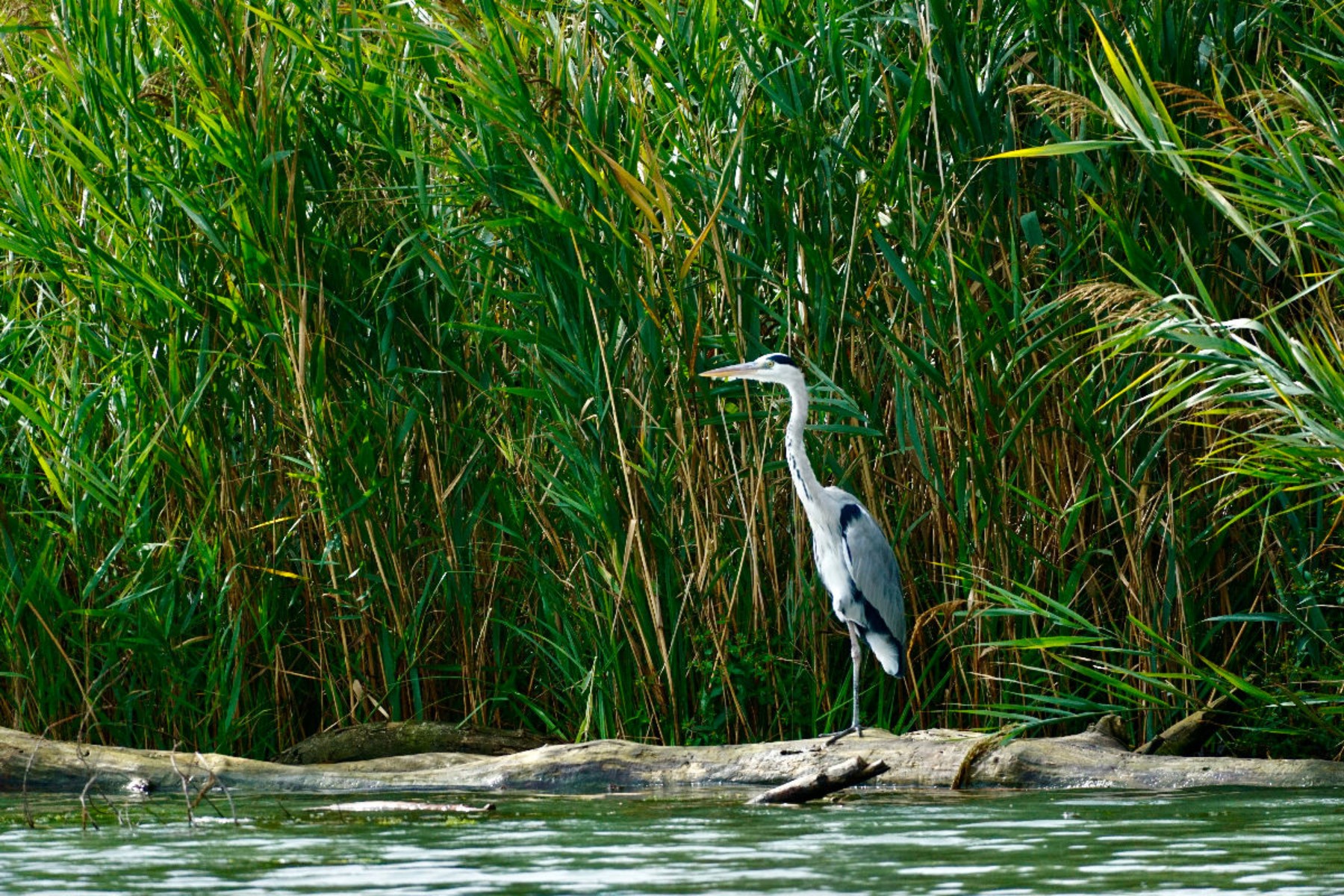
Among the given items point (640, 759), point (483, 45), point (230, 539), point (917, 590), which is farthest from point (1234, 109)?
point (230, 539)

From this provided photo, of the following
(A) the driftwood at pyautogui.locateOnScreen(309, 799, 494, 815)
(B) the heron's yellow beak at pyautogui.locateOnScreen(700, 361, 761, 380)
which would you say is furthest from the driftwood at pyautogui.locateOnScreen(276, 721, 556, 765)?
(B) the heron's yellow beak at pyautogui.locateOnScreen(700, 361, 761, 380)

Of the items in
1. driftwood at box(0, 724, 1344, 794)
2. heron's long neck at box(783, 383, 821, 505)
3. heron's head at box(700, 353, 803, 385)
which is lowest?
driftwood at box(0, 724, 1344, 794)

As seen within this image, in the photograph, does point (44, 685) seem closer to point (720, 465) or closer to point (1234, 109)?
point (720, 465)

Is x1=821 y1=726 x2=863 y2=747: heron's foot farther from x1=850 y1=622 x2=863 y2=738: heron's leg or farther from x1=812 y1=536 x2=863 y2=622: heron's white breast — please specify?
x1=812 y1=536 x2=863 y2=622: heron's white breast

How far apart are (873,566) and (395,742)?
1453mm

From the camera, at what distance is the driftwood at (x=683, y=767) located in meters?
4.63

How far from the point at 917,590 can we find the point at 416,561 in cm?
151

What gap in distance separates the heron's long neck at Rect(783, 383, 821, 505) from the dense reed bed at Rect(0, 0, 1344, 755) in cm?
10

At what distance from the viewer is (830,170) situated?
17.0ft

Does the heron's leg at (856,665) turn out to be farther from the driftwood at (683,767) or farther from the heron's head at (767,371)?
the heron's head at (767,371)

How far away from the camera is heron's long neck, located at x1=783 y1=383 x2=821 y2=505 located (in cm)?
→ 505

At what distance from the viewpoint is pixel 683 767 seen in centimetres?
480

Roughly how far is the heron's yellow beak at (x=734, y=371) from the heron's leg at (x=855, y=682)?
0.74 meters

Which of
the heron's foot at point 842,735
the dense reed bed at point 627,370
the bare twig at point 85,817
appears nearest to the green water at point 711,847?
the bare twig at point 85,817
